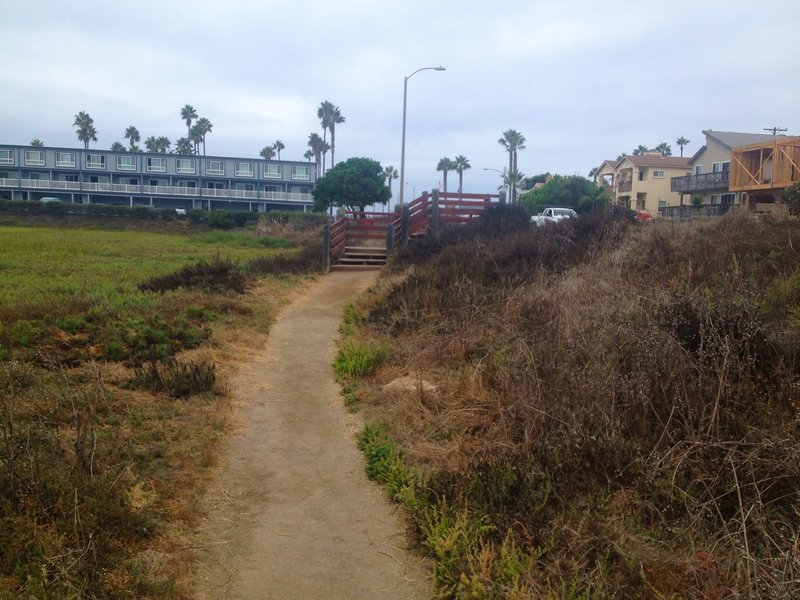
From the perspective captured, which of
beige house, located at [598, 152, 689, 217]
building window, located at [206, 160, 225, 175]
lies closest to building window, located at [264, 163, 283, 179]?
building window, located at [206, 160, 225, 175]

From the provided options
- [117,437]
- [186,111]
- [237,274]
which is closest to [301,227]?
[237,274]

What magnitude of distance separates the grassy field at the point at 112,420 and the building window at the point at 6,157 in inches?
2783

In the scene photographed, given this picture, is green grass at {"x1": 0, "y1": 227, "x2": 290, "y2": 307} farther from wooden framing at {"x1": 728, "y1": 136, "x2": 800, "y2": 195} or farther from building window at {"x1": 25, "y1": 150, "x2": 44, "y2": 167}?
building window at {"x1": 25, "y1": 150, "x2": 44, "y2": 167}

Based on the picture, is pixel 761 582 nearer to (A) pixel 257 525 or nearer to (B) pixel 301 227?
(A) pixel 257 525

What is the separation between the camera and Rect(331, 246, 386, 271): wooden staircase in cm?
2227

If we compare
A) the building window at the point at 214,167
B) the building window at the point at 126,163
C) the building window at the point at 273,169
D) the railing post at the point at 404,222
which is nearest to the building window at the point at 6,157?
the building window at the point at 126,163

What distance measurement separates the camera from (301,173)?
81.8 metres

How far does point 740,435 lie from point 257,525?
3.60m

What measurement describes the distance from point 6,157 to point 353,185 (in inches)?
1827

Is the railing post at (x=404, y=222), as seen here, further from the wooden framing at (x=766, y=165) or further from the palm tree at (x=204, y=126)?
the palm tree at (x=204, y=126)

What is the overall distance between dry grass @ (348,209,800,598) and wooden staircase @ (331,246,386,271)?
1251cm

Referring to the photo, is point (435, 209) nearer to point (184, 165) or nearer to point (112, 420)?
point (112, 420)

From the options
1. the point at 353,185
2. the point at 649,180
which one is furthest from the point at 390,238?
the point at 649,180

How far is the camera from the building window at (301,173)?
81.6 meters
